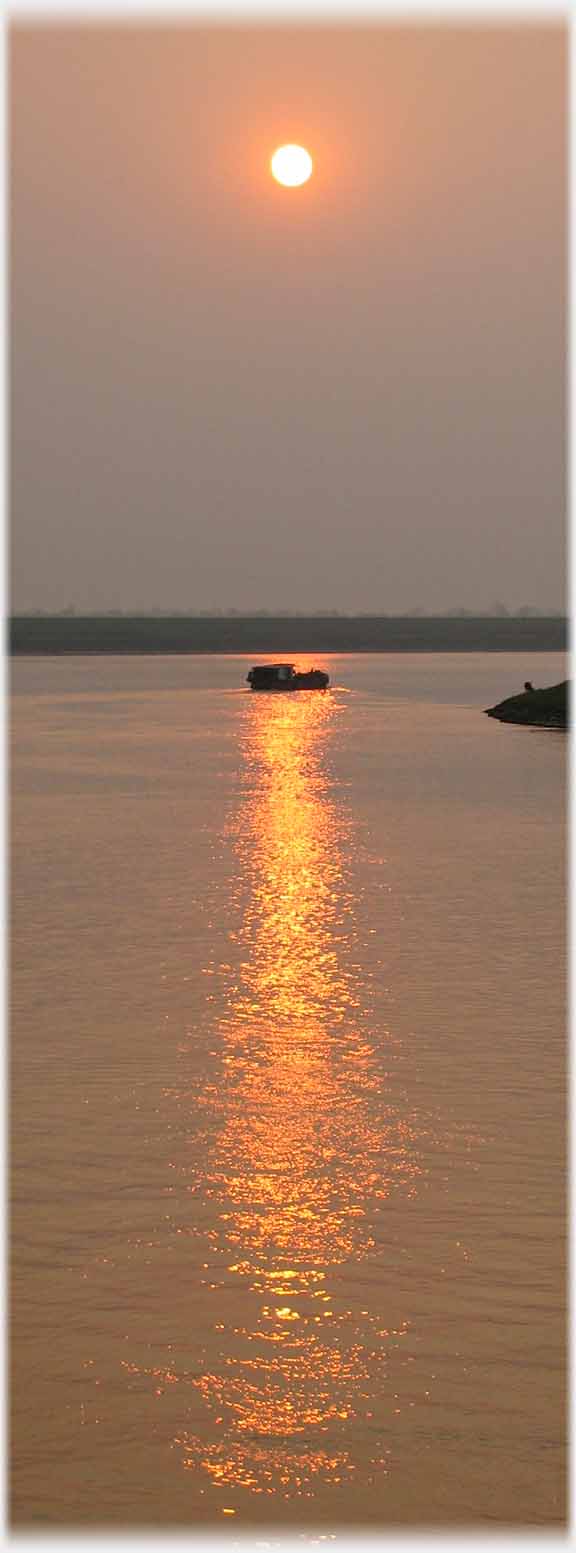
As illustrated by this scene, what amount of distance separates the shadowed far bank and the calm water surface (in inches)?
1779

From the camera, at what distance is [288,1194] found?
13422mm

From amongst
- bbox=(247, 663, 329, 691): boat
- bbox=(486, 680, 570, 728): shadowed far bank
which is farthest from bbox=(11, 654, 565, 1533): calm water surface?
bbox=(247, 663, 329, 691): boat

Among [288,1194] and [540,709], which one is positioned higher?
[540,709]

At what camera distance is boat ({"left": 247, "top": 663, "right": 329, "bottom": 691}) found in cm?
12488

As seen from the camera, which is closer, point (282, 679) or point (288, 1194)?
point (288, 1194)

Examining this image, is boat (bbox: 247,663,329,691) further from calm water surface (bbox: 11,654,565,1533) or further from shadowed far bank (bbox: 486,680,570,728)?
calm water surface (bbox: 11,654,565,1533)

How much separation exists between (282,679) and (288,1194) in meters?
116

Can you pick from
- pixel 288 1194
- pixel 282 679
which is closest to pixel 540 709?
pixel 282 679

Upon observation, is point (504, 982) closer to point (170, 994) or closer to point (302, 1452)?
point (170, 994)

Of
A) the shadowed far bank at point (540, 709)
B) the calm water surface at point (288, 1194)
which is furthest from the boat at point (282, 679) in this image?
the calm water surface at point (288, 1194)

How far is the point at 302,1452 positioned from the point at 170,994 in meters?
11.5

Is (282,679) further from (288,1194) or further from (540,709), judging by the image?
(288,1194)

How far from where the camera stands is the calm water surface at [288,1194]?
954 centimetres

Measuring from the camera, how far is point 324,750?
220ft
